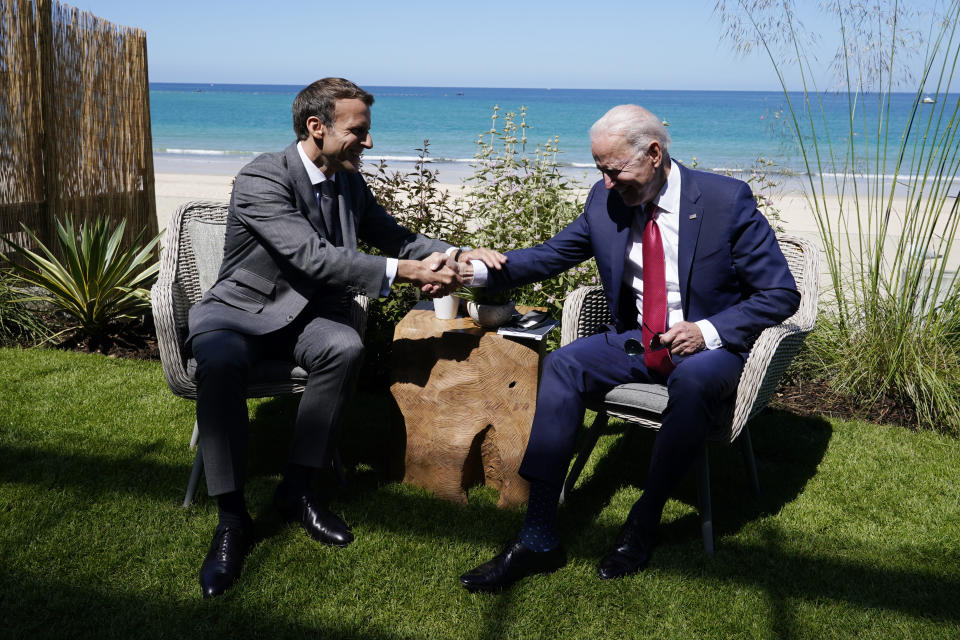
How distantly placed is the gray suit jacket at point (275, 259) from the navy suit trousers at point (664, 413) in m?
0.75

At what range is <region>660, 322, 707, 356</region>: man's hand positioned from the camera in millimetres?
2715

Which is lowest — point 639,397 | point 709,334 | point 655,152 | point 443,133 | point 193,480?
point 193,480

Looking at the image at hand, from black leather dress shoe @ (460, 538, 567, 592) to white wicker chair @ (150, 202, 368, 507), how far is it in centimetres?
80

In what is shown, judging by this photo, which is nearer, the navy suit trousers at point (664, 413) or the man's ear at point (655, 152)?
the navy suit trousers at point (664, 413)

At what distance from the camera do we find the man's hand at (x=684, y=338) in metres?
2.71

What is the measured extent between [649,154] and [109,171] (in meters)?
4.26

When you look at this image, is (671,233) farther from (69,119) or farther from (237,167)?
(237,167)

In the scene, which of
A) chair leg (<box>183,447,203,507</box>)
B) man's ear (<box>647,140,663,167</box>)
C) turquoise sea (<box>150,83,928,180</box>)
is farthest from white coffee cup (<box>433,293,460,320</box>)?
turquoise sea (<box>150,83,928,180</box>)

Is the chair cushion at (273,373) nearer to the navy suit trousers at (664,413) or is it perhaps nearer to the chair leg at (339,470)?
the chair leg at (339,470)

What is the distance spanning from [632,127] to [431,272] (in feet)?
2.90

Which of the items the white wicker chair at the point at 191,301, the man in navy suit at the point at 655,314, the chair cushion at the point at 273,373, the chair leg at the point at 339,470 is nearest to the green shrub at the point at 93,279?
the white wicker chair at the point at 191,301

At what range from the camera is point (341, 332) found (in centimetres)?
287

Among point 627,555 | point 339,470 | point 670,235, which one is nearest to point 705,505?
point 627,555

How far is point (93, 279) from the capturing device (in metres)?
4.50
